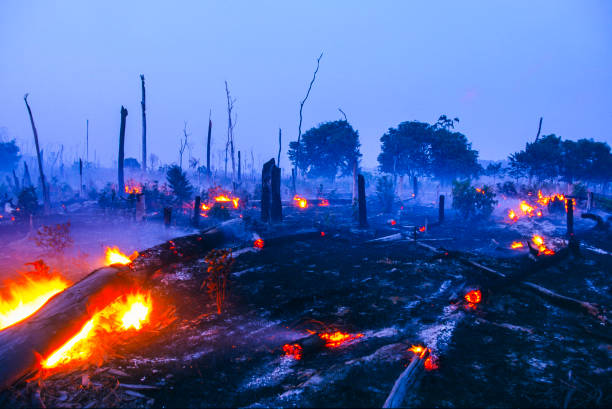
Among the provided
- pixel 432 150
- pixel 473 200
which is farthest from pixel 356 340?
pixel 432 150

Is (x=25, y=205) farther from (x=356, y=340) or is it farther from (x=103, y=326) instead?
(x=356, y=340)

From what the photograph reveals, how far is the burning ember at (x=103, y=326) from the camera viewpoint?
4.32m

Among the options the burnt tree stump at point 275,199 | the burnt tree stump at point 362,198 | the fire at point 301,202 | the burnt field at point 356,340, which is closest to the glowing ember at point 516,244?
the burnt field at point 356,340

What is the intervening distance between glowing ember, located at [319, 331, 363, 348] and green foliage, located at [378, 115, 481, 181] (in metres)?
38.5

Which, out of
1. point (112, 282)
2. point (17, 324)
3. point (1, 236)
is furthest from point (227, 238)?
point (1, 236)

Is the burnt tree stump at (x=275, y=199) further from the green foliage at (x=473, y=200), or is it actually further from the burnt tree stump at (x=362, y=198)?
the green foliage at (x=473, y=200)

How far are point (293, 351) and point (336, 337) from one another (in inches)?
34.6

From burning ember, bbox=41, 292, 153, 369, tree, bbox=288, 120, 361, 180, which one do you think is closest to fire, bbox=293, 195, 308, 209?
tree, bbox=288, 120, 361, 180

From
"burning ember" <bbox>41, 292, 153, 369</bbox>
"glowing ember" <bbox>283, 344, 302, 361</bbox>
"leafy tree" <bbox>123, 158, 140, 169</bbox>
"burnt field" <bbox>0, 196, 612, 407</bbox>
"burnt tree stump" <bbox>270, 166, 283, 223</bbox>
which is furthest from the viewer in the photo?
"leafy tree" <bbox>123, 158, 140, 169</bbox>

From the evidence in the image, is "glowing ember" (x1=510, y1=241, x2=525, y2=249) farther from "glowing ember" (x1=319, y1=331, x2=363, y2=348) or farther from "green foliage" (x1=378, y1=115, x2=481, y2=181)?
"green foliage" (x1=378, y1=115, x2=481, y2=181)

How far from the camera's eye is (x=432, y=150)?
142ft

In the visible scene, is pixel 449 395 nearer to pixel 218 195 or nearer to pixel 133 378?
pixel 133 378

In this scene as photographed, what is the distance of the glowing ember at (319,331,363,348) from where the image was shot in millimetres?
4977

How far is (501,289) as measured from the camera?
7.46 meters
